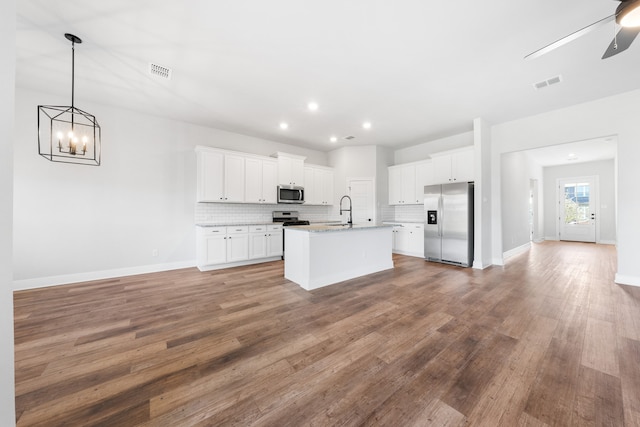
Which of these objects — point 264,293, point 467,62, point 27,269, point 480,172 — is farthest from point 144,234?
point 480,172

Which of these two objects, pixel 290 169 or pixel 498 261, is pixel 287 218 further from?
pixel 498 261

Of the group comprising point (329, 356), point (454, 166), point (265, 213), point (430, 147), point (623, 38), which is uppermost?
point (430, 147)

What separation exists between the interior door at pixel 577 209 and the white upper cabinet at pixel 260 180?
35.6 ft

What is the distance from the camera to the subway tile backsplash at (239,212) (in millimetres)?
5023

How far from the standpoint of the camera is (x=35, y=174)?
3.60 metres

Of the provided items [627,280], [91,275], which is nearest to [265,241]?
[91,275]

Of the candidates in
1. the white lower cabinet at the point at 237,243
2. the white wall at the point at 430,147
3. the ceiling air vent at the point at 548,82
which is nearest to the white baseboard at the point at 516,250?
the white wall at the point at 430,147

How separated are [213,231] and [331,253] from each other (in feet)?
8.13

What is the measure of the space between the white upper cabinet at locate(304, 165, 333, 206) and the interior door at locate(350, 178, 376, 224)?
1.82 ft

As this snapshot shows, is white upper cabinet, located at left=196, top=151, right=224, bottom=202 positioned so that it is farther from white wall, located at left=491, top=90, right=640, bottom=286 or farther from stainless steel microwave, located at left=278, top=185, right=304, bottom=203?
white wall, located at left=491, top=90, right=640, bottom=286

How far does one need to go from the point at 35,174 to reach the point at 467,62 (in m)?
6.52

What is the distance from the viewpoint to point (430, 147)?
6.27 m

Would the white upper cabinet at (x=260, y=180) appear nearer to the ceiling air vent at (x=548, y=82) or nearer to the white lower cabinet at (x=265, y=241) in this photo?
the white lower cabinet at (x=265, y=241)

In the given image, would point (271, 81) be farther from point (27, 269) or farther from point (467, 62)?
point (27, 269)
